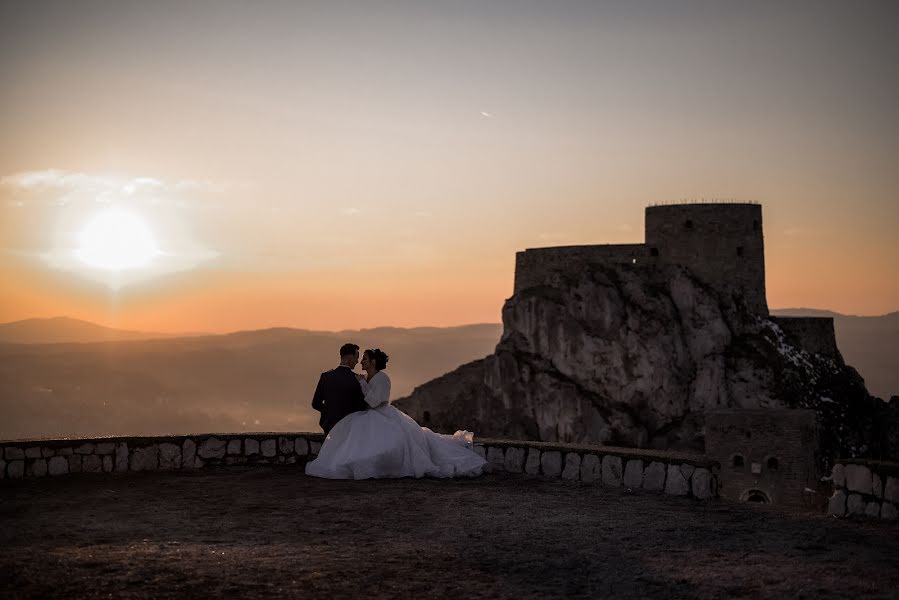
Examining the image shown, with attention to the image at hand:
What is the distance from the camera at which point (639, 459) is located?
11.2 m

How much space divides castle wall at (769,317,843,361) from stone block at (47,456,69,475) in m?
52.2

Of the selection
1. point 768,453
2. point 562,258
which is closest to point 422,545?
point 768,453

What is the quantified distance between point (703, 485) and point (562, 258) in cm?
5015

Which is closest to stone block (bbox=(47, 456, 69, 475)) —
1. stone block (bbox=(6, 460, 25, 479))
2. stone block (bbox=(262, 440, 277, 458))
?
stone block (bbox=(6, 460, 25, 479))

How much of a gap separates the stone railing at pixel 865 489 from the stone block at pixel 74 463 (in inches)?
402

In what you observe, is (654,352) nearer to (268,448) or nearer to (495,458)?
(495,458)

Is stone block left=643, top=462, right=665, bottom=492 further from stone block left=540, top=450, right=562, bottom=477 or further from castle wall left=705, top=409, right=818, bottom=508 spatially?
castle wall left=705, top=409, right=818, bottom=508

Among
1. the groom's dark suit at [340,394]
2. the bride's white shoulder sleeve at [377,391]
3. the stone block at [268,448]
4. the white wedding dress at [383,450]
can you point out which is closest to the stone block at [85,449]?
the stone block at [268,448]

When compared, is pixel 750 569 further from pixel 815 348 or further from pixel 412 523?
pixel 815 348

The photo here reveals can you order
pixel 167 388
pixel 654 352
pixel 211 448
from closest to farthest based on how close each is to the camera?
pixel 211 448 < pixel 654 352 < pixel 167 388

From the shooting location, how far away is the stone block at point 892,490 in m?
8.31

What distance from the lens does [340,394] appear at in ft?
41.0

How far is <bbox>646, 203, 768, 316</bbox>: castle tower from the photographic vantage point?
182 ft

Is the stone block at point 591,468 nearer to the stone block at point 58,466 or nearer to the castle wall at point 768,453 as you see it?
the stone block at point 58,466
